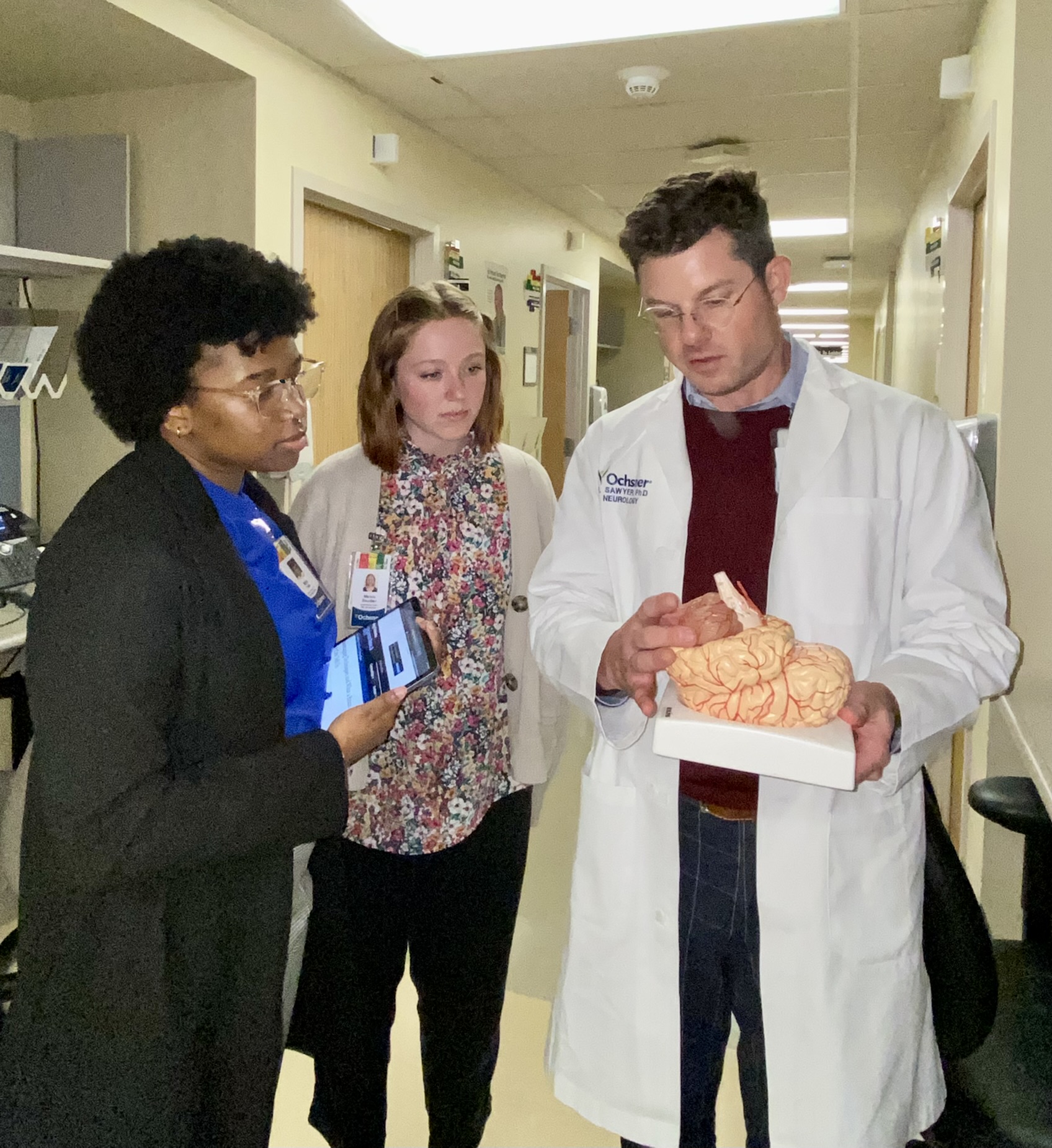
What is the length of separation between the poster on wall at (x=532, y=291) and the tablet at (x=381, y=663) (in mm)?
4293

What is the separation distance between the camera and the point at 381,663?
4.04ft

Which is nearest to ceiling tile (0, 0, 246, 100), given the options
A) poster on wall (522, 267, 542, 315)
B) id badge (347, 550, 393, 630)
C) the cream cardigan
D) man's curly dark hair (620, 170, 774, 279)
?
the cream cardigan

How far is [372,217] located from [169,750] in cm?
310

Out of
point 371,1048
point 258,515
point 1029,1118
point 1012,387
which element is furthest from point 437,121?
point 1029,1118

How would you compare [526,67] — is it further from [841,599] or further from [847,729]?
[847,729]

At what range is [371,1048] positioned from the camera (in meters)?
1.49

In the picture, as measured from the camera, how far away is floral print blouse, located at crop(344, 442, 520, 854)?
1459mm

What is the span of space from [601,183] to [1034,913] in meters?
4.49

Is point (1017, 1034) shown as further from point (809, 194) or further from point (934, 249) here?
point (809, 194)

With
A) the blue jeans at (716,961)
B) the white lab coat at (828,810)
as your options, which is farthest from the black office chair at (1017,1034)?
the blue jeans at (716,961)

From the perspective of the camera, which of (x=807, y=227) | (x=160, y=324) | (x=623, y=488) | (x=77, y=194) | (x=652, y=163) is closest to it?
(x=160, y=324)

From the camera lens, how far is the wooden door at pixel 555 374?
631 centimetres

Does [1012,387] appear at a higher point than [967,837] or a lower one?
higher

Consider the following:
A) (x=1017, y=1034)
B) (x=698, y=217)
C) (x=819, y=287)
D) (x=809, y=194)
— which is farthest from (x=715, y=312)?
(x=819, y=287)
